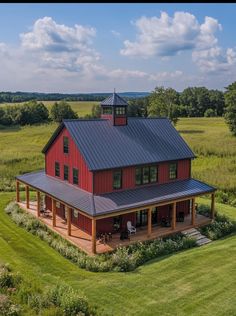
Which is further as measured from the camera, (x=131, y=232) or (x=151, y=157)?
(x=151, y=157)

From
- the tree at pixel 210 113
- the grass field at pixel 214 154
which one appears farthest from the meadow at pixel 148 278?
the tree at pixel 210 113

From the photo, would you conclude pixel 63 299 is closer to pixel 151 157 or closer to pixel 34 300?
pixel 34 300

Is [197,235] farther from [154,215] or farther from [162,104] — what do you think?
[162,104]

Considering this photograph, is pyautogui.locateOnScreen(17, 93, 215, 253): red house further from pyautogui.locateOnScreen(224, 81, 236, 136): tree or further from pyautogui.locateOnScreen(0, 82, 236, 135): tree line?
pyautogui.locateOnScreen(0, 82, 236, 135): tree line

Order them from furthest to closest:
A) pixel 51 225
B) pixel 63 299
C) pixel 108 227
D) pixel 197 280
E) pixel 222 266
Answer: pixel 51 225, pixel 108 227, pixel 222 266, pixel 197 280, pixel 63 299

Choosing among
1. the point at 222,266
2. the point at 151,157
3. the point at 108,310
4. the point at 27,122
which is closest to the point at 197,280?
the point at 222,266

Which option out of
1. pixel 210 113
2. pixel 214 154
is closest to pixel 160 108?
pixel 214 154
